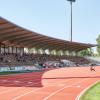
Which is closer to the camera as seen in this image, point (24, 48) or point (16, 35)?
point (16, 35)

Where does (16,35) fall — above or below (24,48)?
above

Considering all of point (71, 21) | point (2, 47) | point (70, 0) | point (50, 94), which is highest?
point (70, 0)

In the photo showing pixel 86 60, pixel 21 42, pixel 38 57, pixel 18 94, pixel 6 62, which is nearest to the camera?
pixel 18 94

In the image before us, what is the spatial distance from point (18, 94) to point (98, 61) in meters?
73.7

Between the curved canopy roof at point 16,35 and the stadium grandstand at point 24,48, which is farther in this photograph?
the stadium grandstand at point 24,48

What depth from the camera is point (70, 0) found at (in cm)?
8700

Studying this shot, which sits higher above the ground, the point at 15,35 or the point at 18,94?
the point at 15,35

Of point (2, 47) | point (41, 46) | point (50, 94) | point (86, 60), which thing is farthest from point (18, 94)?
point (86, 60)

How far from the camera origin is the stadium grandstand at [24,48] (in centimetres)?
4653

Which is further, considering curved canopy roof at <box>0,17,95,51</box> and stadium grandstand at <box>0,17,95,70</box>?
stadium grandstand at <box>0,17,95,70</box>

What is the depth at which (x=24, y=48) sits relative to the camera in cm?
6912

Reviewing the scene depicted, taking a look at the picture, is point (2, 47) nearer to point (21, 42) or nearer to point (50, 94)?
point (21, 42)

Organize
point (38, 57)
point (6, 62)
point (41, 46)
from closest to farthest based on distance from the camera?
point (6, 62) < point (38, 57) < point (41, 46)

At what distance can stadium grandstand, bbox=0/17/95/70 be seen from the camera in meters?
46.5
